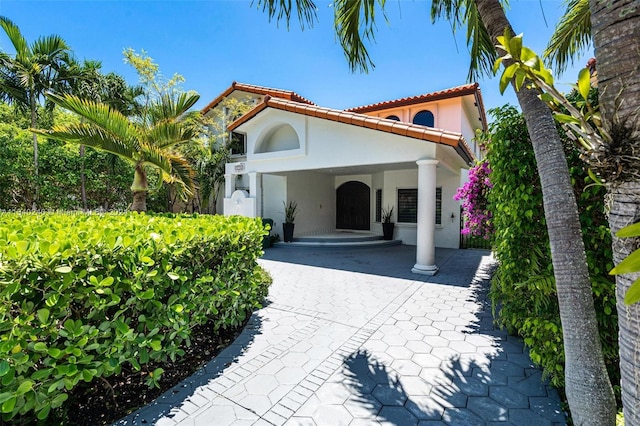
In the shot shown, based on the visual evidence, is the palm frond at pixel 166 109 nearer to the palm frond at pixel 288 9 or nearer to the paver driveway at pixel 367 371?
the palm frond at pixel 288 9

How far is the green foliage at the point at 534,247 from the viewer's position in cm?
290

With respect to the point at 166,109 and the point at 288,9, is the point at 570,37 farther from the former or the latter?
the point at 166,109

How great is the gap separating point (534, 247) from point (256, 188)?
1159 centimetres

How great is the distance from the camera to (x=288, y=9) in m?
5.23

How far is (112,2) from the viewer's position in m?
8.53

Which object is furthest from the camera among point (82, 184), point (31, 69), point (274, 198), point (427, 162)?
point (82, 184)

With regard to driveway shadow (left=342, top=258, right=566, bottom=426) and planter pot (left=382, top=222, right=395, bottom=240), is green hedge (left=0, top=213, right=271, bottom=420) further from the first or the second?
planter pot (left=382, top=222, right=395, bottom=240)

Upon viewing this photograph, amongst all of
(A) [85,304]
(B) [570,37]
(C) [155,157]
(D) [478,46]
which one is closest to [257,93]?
(C) [155,157]

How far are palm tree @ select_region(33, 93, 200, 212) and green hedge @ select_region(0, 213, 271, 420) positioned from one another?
433cm

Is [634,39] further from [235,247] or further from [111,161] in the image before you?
[111,161]

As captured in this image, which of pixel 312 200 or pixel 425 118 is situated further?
pixel 312 200

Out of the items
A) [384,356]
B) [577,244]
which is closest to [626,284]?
[577,244]

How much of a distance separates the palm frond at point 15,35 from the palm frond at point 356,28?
701 inches

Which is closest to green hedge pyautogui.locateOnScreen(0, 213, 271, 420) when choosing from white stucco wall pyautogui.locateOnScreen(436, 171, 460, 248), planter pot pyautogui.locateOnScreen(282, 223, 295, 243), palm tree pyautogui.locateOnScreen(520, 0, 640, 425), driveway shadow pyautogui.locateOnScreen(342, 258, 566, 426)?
driveway shadow pyautogui.locateOnScreen(342, 258, 566, 426)
